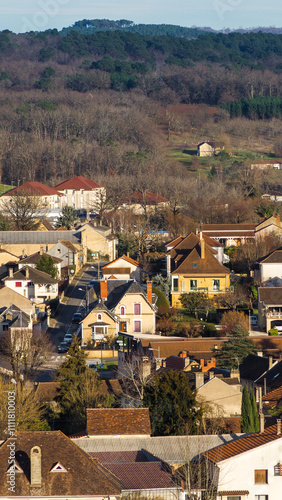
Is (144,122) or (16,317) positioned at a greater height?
(144,122)

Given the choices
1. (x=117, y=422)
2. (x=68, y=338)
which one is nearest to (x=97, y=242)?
(x=68, y=338)

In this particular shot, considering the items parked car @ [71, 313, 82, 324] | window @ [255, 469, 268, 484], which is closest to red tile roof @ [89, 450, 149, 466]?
window @ [255, 469, 268, 484]

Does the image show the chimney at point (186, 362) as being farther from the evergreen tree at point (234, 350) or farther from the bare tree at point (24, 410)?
the bare tree at point (24, 410)

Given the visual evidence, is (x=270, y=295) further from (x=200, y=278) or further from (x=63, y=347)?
(x=63, y=347)

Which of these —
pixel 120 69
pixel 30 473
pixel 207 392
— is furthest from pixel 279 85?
pixel 30 473

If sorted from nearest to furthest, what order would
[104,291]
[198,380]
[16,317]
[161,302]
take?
1. [198,380]
2. [16,317]
3. [104,291]
4. [161,302]

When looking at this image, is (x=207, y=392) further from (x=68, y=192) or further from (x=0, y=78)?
(x=0, y=78)

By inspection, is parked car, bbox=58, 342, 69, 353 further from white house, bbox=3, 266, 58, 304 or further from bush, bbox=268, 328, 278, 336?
bush, bbox=268, 328, 278, 336
